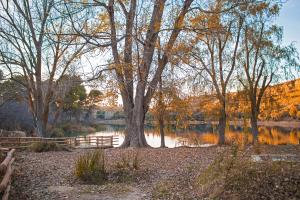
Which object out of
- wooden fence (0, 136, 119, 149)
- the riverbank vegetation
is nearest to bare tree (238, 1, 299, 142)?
the riverbank vegetation

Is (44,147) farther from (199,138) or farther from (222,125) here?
(199,138)

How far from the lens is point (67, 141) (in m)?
19.0

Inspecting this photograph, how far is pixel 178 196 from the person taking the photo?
6.04 meters

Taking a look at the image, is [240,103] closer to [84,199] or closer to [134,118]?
[134,118]

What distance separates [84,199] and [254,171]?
325cm

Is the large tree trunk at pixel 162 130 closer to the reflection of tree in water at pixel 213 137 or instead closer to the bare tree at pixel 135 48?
the reflection of tree in water at pixel 213 137

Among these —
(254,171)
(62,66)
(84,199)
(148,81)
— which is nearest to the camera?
(254,171)

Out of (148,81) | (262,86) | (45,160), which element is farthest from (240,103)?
(45,160)

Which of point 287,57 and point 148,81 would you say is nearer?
point 148,81

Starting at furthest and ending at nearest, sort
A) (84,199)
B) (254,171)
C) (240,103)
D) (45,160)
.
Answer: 1. (240,103)
2. (45,160)
3. (84,199)
4. (254,171)

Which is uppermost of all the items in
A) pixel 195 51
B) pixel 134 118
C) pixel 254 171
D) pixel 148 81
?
pixel 195 51

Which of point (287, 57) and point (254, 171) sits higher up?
point (287, 57)

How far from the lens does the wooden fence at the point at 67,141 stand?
49.4 ft

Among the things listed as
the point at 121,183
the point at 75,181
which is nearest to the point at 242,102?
the point at 121,183
